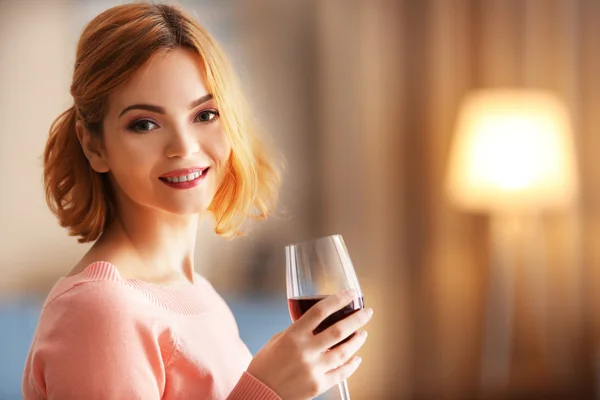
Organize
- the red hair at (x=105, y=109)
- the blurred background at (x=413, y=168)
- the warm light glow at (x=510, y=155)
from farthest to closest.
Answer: the blurred background at (x=413, y=168), the warm light glow at (x=510, y=155), the red hair at (x=105, y=109)

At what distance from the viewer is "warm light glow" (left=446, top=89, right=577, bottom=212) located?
4.08m

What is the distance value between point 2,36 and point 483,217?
280 centimetres

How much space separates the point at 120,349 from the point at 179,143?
0.30 metres

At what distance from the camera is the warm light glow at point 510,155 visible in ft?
13.4

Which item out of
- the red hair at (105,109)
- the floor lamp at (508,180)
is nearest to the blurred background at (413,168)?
the floor lamp at (508,180)

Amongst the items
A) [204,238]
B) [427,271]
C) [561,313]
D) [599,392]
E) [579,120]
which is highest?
[579,120]

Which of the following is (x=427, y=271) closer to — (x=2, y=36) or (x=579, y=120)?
(x=579, y=120)

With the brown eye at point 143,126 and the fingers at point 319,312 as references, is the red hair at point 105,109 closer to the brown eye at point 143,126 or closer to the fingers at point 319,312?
the brown eye at point 143,126

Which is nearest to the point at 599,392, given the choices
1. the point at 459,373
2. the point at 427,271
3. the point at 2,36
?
the point at 459,373

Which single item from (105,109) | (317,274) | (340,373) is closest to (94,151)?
(105,109)

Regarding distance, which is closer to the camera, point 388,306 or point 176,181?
point 176,181

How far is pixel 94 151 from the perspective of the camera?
1163 millimetres

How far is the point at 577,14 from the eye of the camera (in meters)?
4.47

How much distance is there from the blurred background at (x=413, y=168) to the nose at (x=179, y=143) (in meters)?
3.27
